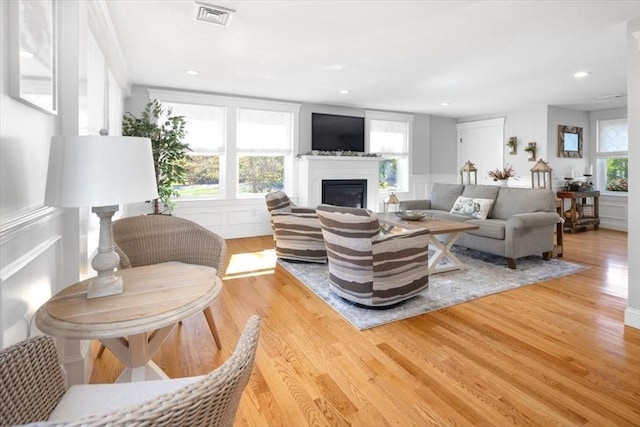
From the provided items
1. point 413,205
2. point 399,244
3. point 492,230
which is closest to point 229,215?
point 413,205

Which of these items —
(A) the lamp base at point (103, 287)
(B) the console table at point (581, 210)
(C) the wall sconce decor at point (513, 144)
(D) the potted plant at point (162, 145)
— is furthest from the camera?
(C) the wall sconce decor at point (513, 144)

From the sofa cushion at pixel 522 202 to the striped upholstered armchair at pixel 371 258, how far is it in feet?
7.67

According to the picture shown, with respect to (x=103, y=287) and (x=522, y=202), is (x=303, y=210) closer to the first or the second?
(x=522, y=202)

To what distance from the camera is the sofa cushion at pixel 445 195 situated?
5676 mm

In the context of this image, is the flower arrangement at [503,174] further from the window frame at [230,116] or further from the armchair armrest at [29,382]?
the armchair armrest at [29,382]

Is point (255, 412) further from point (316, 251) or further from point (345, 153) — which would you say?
point (345, 153)

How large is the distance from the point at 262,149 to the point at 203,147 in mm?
986

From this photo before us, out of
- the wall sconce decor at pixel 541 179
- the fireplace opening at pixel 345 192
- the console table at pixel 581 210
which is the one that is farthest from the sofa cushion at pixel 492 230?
the console table at pixel 581 210

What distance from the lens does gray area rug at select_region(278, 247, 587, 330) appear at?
9.36 feet

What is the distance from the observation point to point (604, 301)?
312 cm

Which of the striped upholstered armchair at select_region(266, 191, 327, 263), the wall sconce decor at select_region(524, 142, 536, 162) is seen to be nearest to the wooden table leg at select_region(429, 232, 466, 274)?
the striped upholstered armchair at select_region(266, 191, 327, 263)

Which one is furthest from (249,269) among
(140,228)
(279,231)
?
(140,228)

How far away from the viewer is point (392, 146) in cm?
735

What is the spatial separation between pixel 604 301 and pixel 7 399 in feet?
13.2
